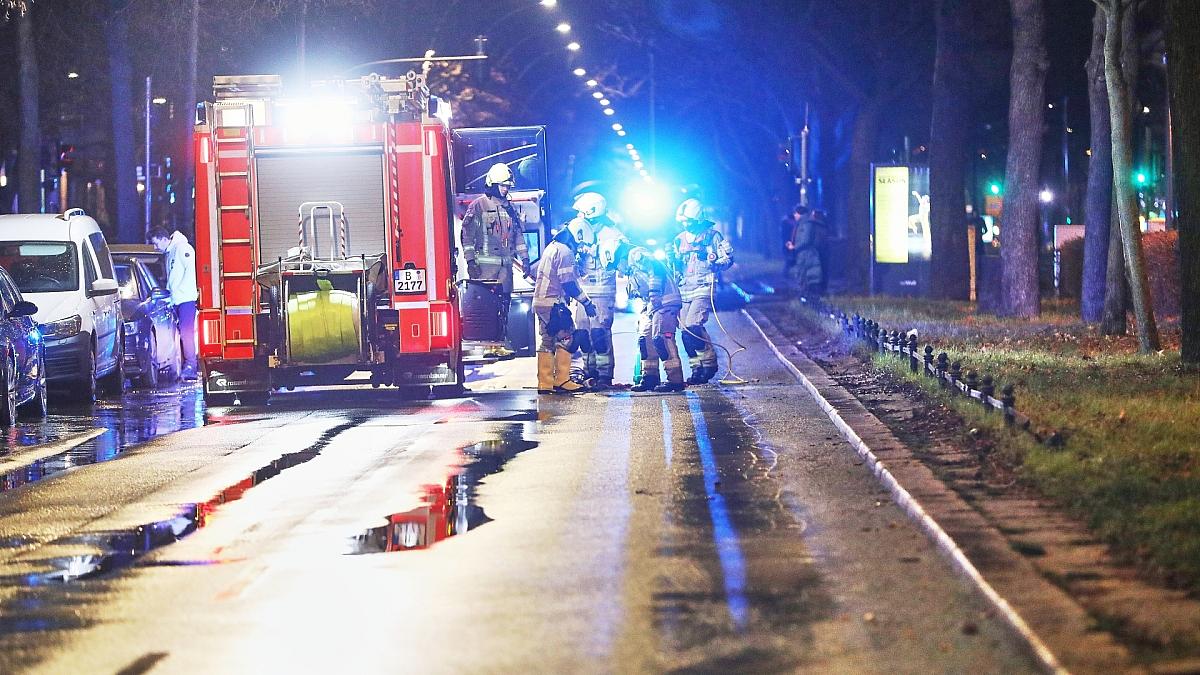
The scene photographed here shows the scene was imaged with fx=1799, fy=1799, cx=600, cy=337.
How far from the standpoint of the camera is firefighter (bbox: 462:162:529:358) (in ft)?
66.4

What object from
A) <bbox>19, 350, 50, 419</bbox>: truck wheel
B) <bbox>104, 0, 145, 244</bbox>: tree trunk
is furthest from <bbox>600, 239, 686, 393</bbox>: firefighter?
<bbox>104, 0, 145, 244</bbox>: tree trunk

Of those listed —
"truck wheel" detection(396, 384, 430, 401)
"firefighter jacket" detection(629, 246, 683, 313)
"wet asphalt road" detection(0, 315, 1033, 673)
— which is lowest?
"wet asphalt road" detection(0, 315, 1033, 673)

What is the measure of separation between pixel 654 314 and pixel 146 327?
6651 millimetres

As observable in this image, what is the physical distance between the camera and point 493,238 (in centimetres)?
2034

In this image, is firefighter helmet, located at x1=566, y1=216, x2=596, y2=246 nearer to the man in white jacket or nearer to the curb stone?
the curb stone

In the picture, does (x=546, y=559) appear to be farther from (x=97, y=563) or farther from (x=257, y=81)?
(x=257, y=81)

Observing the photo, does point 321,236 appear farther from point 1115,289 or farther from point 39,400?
point 1115,289

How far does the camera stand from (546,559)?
28.4 ft

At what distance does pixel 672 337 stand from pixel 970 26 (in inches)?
553

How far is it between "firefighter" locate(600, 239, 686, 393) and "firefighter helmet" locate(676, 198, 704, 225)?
0.68 meters

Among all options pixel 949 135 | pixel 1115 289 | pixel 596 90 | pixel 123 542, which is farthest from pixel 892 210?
pixel 596 90

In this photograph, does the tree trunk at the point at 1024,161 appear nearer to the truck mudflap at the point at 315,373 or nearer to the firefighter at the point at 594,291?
the firefighter at the point at 594,291

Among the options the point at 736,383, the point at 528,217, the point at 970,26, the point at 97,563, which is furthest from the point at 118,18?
the point at 97,563

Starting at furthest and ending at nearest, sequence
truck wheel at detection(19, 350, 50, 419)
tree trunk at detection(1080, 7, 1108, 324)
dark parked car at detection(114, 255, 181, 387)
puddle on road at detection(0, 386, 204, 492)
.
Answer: tree trunk at detection(1080, 7, 1108, 324)
dark parked car at detection(114, 255, 181, 387)
truck wheel at detection(19, 350, 50, 419)
puddle on road at detection(0, 386, 204, 492)
